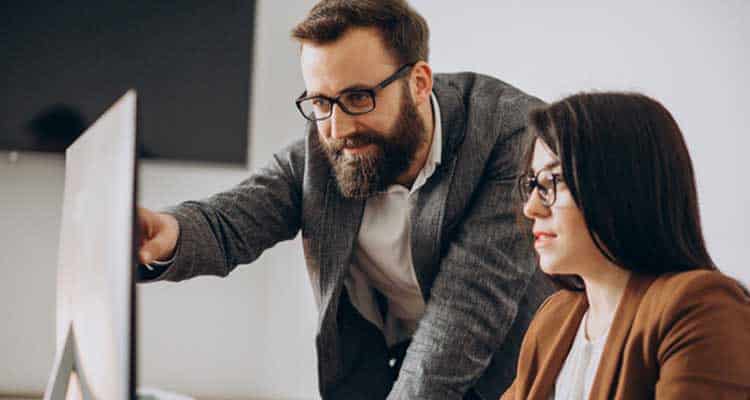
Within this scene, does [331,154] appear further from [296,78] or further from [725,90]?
[296,78]

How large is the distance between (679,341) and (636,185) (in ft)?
0.57

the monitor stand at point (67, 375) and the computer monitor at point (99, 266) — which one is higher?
the computer monitor at point (99, 266)

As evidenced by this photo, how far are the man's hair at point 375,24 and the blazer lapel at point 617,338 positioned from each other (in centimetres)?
68

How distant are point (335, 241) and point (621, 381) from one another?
68 centimetres

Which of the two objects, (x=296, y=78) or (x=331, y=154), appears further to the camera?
(x=296, y=78)

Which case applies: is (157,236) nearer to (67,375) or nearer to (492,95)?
(67,375)

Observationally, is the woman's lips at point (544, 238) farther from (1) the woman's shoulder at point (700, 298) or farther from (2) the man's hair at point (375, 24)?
(2) the man's hair at point (375, 24)

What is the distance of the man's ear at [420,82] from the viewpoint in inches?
58.5

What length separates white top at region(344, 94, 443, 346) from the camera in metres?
1.50

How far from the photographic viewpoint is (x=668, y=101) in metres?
1.43

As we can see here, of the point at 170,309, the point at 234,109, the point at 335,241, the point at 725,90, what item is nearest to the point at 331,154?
the point at 335,241

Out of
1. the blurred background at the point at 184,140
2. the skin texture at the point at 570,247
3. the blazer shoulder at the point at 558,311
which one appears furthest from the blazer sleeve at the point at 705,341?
the blurred background at the point at 184,140

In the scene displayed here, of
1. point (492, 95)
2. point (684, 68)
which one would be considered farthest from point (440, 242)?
point (684, 68)

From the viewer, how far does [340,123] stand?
4.61 ft
